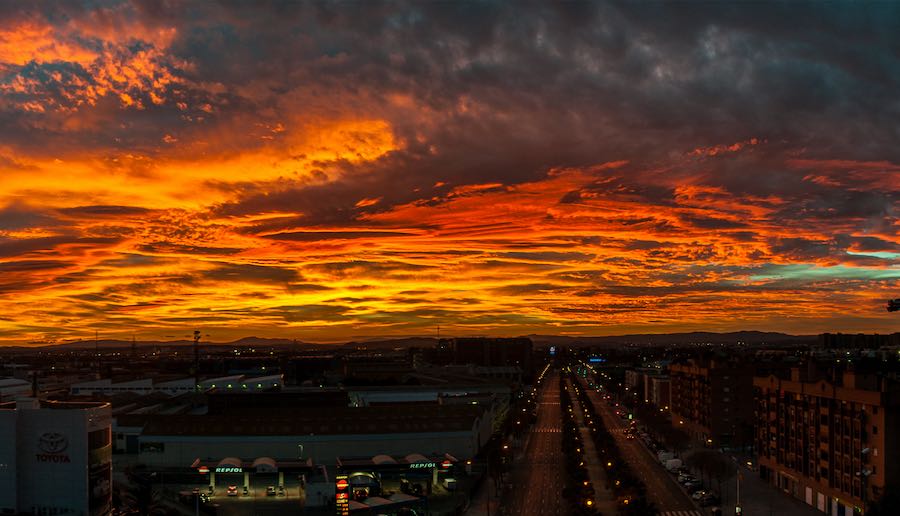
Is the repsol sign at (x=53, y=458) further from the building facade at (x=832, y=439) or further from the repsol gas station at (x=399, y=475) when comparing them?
the building facade at (x=832, y=439)

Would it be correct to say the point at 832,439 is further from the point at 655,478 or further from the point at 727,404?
the point at 727,404

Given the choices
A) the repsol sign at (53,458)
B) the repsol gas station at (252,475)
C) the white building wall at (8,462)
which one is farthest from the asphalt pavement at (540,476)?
the white building wall at (8,462)

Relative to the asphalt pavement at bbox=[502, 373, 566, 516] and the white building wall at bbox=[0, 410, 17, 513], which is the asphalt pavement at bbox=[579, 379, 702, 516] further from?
the white building wall at bbox=[0, 410, 17, 513]

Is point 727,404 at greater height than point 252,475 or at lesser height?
greater

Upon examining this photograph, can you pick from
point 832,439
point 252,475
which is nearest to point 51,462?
point 252,475

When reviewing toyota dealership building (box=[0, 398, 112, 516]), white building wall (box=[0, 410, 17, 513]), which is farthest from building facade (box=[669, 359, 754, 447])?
white building wall (box=[0, 410, 17, 513])

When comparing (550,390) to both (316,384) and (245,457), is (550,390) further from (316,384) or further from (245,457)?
(245,457)
